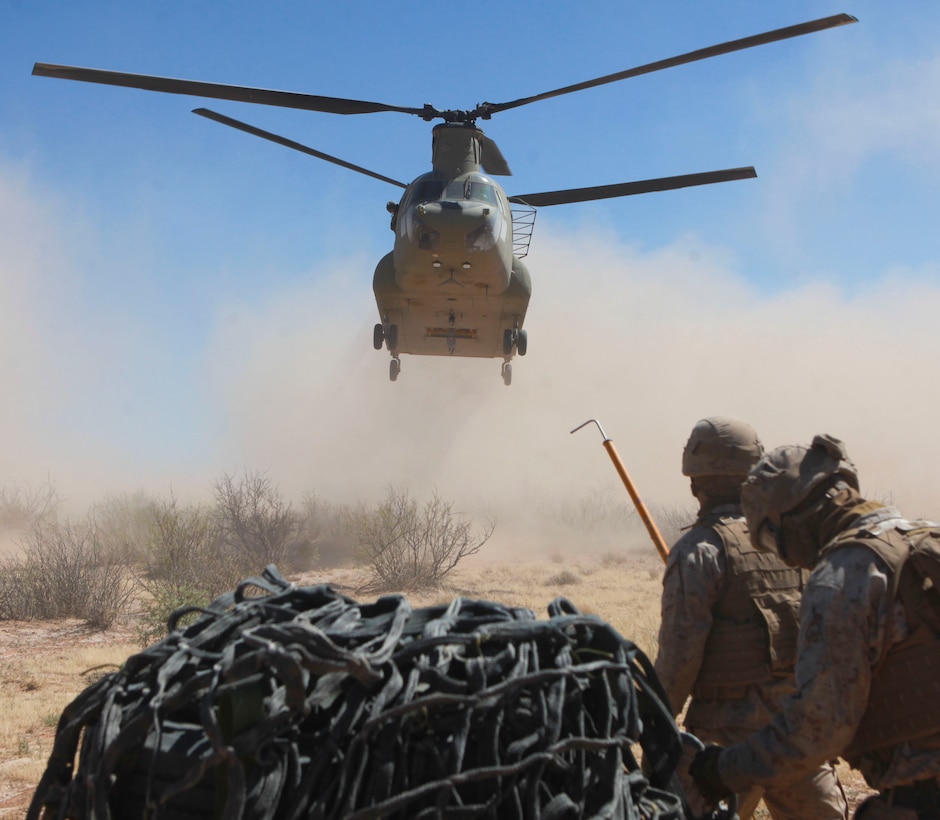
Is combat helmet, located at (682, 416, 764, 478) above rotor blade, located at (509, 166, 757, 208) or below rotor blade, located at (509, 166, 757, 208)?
below

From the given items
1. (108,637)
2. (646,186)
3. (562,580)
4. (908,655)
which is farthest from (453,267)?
(908,655)

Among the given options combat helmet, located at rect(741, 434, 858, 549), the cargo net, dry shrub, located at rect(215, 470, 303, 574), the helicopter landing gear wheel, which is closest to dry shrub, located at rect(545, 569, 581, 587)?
dry shrub, located at rect(215, 470, 303, 574)

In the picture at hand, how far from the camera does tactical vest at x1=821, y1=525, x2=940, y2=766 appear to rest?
2189 millimetres

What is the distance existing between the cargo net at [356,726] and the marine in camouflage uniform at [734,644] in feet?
5.51

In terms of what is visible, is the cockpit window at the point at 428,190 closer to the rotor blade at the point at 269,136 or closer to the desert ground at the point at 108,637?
the rotor blade at the point at 269,136

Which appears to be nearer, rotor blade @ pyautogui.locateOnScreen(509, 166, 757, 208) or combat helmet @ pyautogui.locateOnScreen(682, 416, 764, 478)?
combat helmet @ pyautogui.locateOnScreen(682, 416, 764, 478)

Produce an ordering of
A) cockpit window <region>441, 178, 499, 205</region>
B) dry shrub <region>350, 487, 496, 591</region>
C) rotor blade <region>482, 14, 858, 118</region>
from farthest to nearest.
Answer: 1. dry shrub <region>350, 487, 496, 591</region>
2. cockpit window <region>441, 178, 499, 205</region>
3. rotor blade <region>482, 14, 858, 118</region>

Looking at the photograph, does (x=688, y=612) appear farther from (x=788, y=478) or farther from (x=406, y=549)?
(x=406, y=549)

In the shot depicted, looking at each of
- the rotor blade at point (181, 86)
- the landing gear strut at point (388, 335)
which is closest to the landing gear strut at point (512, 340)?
the landing gear strut at point (388, 335)

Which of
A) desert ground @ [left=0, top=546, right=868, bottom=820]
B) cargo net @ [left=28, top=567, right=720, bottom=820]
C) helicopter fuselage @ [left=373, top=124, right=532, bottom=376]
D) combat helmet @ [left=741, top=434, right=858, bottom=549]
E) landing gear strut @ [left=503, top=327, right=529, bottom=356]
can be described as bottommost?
desert ground @ [left=0, top=546, right=868, bottom=820]

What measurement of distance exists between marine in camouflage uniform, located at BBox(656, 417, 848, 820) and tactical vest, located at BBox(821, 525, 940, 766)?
930 mm

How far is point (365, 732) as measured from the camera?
137 centimetres

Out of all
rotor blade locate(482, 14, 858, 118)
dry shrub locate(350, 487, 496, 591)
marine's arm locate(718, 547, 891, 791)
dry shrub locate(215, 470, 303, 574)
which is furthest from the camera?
dry shrub locate(215, 470, 303, 574)

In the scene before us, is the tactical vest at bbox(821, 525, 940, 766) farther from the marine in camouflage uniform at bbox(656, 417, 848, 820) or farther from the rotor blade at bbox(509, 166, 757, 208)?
the rotor blade at bbox(509, 166, 757, 208)
